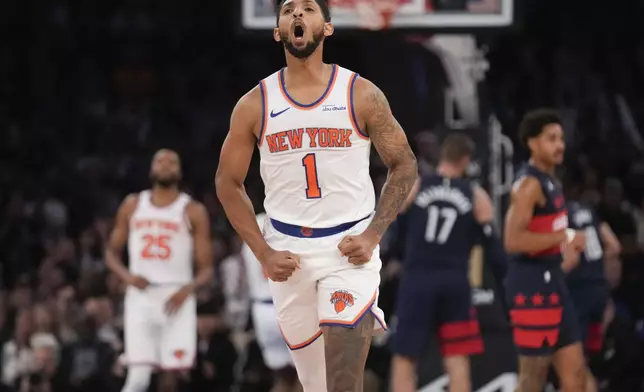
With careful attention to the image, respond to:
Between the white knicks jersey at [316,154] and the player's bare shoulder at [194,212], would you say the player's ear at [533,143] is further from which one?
the player's bare shoulder at [194,212]

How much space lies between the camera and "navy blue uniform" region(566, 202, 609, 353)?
29.9ft

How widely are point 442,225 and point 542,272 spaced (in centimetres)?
130

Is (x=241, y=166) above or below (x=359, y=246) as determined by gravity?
above

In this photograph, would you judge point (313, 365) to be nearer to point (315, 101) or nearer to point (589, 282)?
point (315, 101)

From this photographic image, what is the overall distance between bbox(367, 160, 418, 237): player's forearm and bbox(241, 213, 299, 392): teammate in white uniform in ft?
13.5

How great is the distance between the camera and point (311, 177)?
5051 millimetres

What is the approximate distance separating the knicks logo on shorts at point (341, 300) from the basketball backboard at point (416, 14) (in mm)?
5506

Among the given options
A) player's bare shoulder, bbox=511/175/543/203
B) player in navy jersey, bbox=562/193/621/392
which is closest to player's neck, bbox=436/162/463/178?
player in navy jersey, bbox=562/193/621/392

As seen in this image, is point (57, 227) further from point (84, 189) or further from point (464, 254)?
point (464, 254)

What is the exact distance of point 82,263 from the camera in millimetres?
13273

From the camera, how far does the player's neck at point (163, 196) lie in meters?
9.23

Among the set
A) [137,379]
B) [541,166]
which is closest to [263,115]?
[541,166]

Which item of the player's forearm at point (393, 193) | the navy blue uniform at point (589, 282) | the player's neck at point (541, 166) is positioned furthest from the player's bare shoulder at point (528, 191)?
the navy blue uniform at point (589, 282)

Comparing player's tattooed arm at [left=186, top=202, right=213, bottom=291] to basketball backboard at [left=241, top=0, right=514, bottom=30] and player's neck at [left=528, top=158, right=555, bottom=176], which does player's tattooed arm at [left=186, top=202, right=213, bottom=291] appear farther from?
player's neck at [left=528, top=158, right=555, bottom=176]
